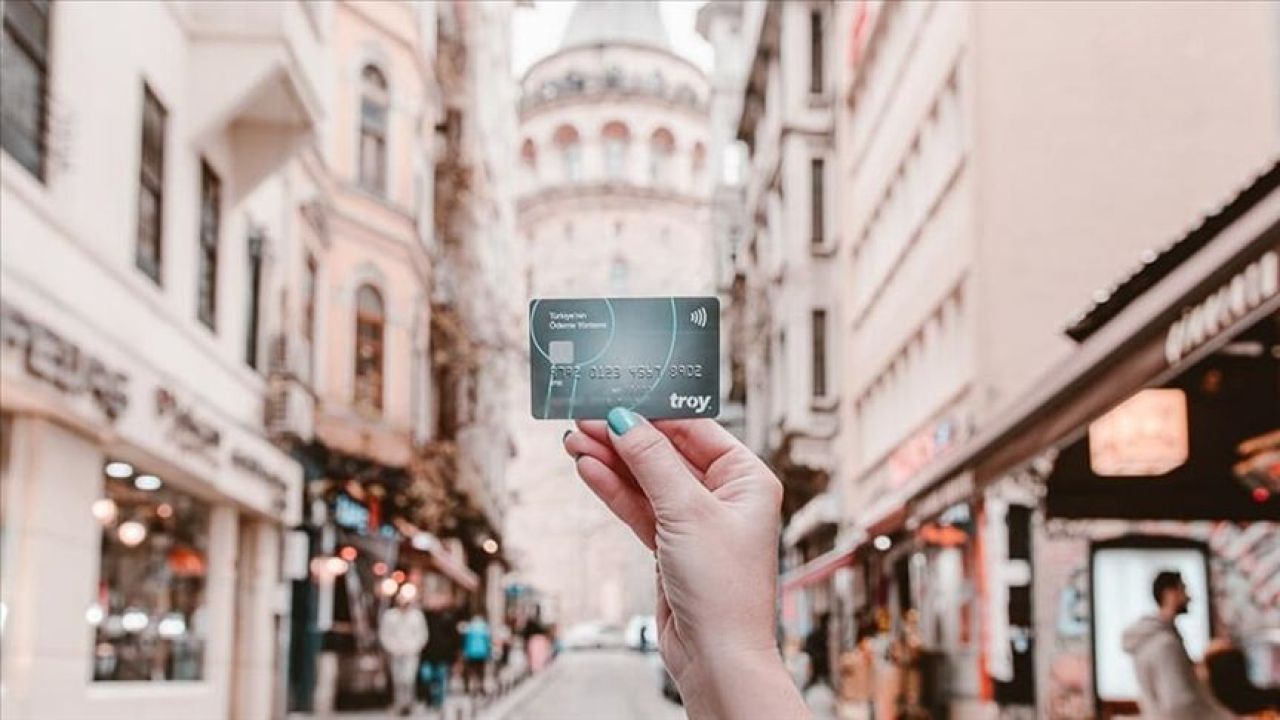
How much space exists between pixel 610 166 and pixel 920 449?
10.1 ft

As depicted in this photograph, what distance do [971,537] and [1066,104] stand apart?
27.9ft

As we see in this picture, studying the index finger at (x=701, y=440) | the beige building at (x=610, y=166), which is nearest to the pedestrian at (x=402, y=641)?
the beige building at (x=610, y=166)

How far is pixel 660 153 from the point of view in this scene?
15.9m

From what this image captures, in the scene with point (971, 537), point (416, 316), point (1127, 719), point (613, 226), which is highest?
point (613, 226)

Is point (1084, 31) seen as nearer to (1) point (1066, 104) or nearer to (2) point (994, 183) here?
(1) point (1066, 104)

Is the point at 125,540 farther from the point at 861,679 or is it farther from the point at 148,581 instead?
the point at 861,679

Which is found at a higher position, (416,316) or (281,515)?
(416,316)

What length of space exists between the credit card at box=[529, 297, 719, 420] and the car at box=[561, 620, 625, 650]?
160 ft

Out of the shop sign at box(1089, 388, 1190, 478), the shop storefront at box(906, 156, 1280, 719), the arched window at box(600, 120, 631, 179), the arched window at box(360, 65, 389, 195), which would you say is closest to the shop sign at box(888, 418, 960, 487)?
the shop storefront at box(906, 156, 1280, 719)

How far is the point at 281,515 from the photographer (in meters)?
4.77

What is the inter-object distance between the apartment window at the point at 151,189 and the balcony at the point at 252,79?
10 cm

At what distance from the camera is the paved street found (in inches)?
680

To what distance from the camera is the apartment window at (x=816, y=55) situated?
34594 mm

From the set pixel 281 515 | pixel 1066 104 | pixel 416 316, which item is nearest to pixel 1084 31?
pixel 1066 104
